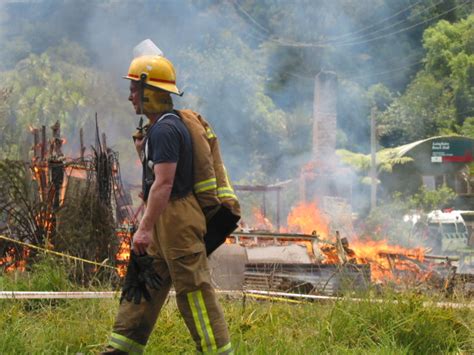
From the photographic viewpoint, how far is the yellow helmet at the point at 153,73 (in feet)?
14.5

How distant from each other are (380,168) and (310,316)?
2533 cm

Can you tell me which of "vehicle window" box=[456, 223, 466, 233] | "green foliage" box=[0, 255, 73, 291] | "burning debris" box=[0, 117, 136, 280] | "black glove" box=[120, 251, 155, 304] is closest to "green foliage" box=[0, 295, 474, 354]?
"green foliage" box=[0, 255, 73, 291]

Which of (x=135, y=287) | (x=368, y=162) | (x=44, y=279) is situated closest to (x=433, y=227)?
(x=368, y=162)

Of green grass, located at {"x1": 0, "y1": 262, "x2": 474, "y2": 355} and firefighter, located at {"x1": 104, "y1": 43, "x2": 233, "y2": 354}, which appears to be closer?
firefighter, located at {"x1": 104, "y1": 43, "x2": 233, "y2": 354}

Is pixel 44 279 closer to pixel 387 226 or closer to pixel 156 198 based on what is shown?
pixel 156 198

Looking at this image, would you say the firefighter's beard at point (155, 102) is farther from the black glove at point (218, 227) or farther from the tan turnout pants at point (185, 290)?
the black glove at point (218, 227)

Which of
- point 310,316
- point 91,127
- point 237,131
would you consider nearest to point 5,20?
point 91,127

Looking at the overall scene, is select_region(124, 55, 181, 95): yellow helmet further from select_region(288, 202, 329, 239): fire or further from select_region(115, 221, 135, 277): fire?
select_region(288, 202, 329, 239): fire

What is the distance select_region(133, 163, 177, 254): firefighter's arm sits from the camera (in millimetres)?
4121

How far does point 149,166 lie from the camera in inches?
170

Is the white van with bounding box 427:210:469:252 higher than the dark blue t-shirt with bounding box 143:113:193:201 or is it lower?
lower

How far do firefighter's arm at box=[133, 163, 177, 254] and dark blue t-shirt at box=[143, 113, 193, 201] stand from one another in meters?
0.05

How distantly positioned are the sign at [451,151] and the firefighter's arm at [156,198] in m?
28.0

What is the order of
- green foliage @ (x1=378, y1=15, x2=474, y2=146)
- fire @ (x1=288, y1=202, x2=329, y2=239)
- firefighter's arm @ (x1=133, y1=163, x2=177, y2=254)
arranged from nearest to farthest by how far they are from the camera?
firefighter's arm @ (x1=133, y1=163, x2=177, y2=254) → fire @ (x1=288, y1=202, x2=329, y2=239) → green foliage @ (x1=378, y1=15, x2=474, y2=146)
